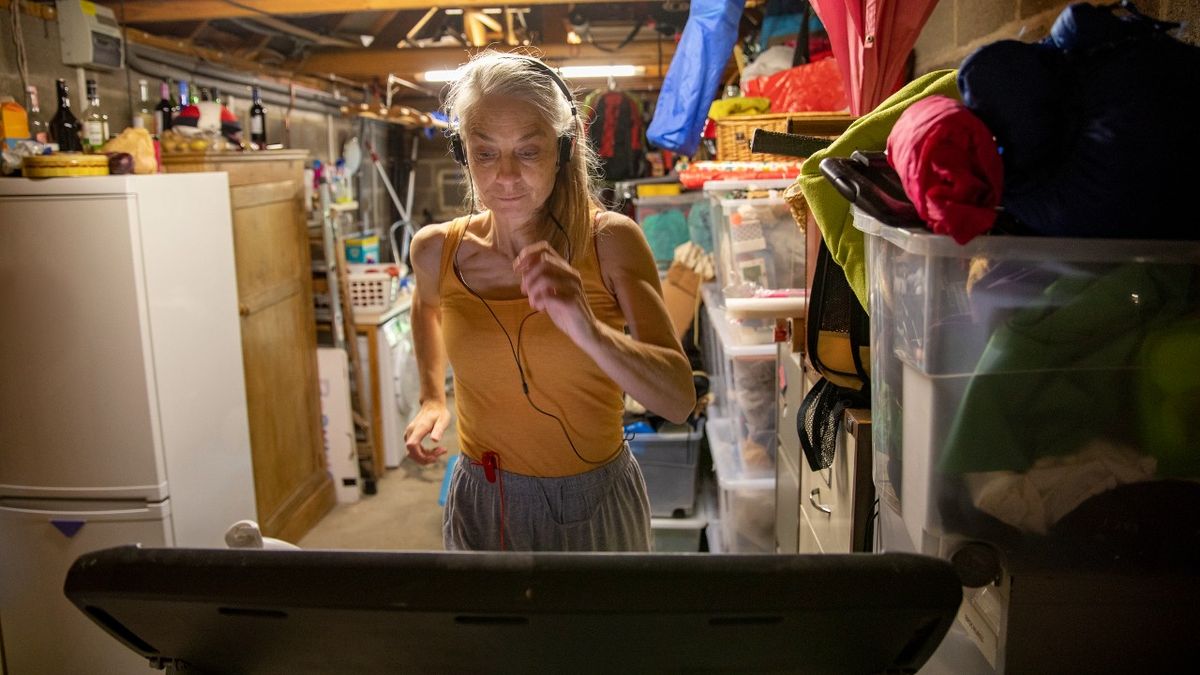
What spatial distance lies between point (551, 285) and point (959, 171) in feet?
1.76

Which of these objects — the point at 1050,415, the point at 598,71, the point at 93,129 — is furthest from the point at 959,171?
the point at 598,71

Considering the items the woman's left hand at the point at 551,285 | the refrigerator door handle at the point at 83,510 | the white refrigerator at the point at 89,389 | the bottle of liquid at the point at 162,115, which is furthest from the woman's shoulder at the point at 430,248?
the bottle of liquid at the point at 162,115

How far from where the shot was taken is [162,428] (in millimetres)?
2773

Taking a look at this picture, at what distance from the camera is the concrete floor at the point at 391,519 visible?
4016 millimetres

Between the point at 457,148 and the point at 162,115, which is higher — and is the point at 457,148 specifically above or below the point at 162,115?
below

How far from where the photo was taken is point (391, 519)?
14.0ft

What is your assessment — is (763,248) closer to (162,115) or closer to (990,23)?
(990,23)

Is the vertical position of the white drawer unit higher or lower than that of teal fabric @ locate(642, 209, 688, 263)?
lower

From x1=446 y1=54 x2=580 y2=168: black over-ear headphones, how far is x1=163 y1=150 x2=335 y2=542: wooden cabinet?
215 cm

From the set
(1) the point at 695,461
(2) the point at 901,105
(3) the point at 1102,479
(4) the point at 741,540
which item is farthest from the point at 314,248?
(3) the point at 1102,479

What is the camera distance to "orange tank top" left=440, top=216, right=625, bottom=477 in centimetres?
141

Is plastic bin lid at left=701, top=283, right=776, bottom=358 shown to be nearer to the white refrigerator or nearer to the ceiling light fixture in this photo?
the white refrigerator

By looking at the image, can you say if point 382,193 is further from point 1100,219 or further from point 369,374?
point 1100,219

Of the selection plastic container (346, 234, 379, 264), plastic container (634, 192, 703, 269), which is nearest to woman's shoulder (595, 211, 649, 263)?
plastic container (634, 192, 703, 269)
